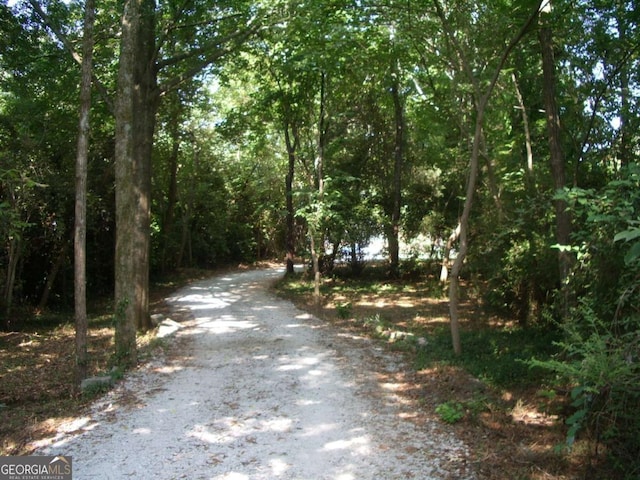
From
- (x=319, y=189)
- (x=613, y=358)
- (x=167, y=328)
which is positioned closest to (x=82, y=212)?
(x=167, y=328)

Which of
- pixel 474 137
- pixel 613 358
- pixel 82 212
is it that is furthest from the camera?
pixel 474 137

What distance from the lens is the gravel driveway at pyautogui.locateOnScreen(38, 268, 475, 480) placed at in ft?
14.9

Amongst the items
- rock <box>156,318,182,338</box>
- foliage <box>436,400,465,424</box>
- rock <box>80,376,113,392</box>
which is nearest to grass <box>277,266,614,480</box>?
foliage <box>436,400,465,424</box>

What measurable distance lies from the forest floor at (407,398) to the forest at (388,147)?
1.71ft

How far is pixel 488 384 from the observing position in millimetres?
6641

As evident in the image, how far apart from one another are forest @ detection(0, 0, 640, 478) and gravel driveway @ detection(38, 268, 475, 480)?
141 cm

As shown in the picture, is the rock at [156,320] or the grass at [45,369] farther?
the rock at [156,320]

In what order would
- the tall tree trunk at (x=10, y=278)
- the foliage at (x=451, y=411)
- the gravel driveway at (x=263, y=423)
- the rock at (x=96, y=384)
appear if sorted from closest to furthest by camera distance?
the gravel driveway at (x=263, y=423) < the foliage at (x=451, y=411) < the rock at (x=96, y=384) < the tall tree trunk at (x=10, y=278)

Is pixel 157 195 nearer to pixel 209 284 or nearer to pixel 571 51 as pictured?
pixel 209 284

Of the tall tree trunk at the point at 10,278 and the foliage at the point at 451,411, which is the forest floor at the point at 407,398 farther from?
the tall tree trunk at the point at 10,278

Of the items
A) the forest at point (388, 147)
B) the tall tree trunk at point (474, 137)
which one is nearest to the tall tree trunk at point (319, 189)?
the forest at point (388, 147)

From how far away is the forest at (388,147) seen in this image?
522 centimetres

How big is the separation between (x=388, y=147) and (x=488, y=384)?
598 inches

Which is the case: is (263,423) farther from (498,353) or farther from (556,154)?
(556,154)
